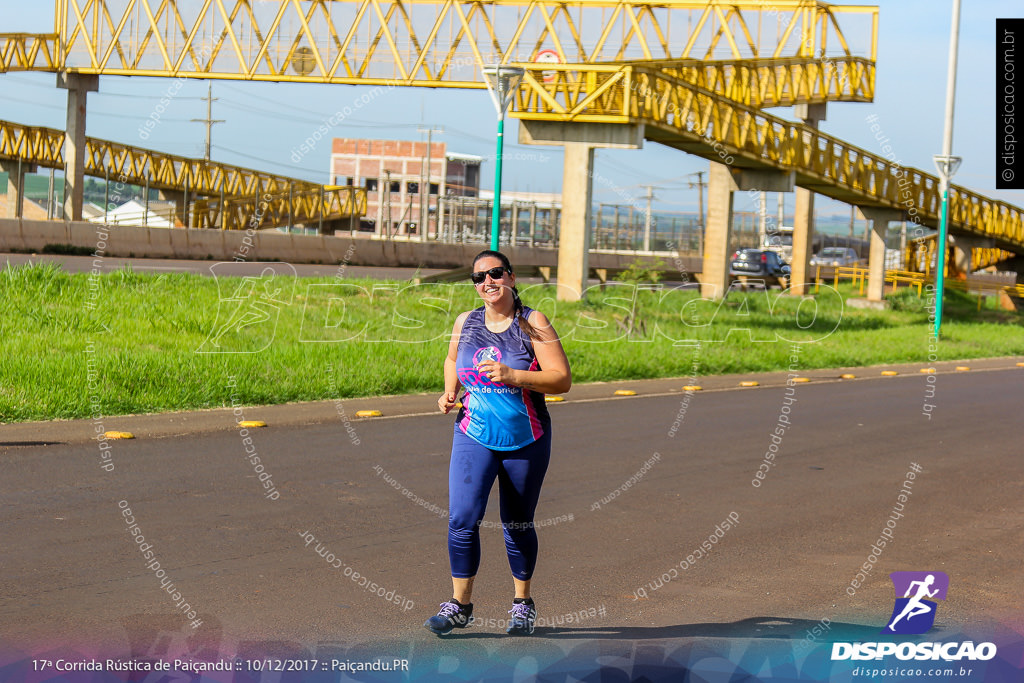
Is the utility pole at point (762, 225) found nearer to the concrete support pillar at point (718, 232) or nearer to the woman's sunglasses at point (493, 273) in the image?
the concrete support pillar at point (718, 232)

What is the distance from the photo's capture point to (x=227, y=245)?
121 feet

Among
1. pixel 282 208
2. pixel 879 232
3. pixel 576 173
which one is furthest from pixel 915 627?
pixel 282 208

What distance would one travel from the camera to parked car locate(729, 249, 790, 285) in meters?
50.9

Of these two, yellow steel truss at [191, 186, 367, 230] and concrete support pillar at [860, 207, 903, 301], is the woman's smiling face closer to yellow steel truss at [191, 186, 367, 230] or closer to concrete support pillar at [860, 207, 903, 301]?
concrete support pillar at [860, 207, 903, 301]

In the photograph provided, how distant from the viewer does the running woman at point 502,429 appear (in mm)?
6059

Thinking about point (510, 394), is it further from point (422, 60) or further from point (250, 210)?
point (250, 210)

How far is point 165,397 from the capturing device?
543 inches

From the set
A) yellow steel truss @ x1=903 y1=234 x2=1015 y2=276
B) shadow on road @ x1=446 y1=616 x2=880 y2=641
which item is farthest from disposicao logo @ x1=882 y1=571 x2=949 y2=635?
yellow steel truss @ x1=903 y1=234 x2=1015 y2=276

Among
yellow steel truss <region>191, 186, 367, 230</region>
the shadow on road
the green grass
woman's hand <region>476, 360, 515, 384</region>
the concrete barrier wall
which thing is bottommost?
the shadow on road

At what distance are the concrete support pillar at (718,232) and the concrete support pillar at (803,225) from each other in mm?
7538

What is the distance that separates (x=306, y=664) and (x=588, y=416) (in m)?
9.44

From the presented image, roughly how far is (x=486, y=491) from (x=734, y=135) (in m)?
24.9

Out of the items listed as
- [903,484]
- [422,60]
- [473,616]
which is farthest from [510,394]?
[422,60]

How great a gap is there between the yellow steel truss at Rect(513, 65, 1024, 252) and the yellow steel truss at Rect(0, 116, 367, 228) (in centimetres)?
1747
